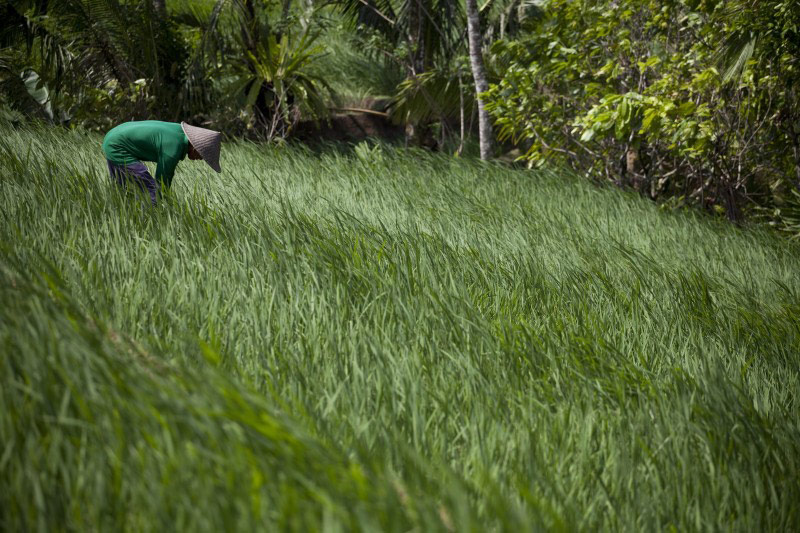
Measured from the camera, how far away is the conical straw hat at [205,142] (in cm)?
391

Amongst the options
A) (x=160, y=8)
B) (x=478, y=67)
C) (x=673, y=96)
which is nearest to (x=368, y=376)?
(x=673, y=96)

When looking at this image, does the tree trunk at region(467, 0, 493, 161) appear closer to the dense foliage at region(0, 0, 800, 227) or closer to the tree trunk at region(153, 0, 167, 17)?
the dense foliage at region(0, 0, 800, 227)

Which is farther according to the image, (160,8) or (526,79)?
(160,8)

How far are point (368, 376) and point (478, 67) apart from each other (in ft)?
20.4

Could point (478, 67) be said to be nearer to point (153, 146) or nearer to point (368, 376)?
point (153, 146)

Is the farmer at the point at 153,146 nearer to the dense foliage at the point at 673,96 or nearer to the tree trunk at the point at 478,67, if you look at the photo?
the dense foliage at the point at 673,96

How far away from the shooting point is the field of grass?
42.6 inches

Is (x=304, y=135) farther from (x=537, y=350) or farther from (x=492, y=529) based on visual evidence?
(x=492, y=529)

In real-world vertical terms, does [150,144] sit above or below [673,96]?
above

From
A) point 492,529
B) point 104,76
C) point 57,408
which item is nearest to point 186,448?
point 57,408

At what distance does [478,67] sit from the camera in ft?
24.3

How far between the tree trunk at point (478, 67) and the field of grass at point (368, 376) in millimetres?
3906

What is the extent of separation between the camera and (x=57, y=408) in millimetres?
1183

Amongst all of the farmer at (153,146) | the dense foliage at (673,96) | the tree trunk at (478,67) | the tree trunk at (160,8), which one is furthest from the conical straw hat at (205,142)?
the tree trunk at (160,8)
